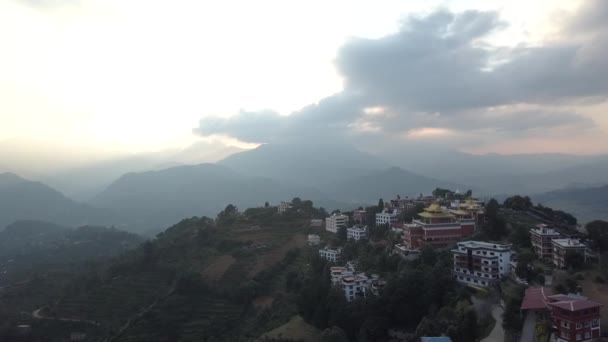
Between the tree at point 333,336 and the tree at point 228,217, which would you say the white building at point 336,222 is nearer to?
the tree at point 228,217

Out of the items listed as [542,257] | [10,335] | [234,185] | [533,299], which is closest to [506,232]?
[542,257]

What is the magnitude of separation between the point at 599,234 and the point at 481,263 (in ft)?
19.8

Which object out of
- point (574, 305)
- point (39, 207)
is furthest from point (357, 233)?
point (39, 207)

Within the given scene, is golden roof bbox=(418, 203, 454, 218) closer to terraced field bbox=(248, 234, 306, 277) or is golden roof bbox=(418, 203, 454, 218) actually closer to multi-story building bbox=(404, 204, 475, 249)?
multi-story building bbox=(404, 204, 475, 249)

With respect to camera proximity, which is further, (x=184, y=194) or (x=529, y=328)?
(x=184, y=194)

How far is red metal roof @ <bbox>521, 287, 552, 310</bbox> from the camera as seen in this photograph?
1667 cm

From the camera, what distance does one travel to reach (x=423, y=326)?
Answer: 18656 mm

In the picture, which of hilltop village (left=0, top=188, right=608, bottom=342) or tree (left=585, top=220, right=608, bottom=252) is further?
tree (left=585, top=220, right=608, bottom=252)

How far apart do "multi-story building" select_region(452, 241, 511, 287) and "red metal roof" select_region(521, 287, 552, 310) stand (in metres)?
3.84

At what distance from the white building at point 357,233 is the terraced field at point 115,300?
15.4 meters

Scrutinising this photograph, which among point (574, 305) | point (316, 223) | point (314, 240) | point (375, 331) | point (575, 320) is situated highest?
point (574, 305)

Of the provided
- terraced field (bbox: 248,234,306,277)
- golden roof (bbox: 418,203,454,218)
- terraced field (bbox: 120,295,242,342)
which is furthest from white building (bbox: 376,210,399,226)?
terraced field (bbox: 120,295,242,342)

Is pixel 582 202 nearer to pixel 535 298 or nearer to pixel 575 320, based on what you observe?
pixel 535 298

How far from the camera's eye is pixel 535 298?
17.2 metres
